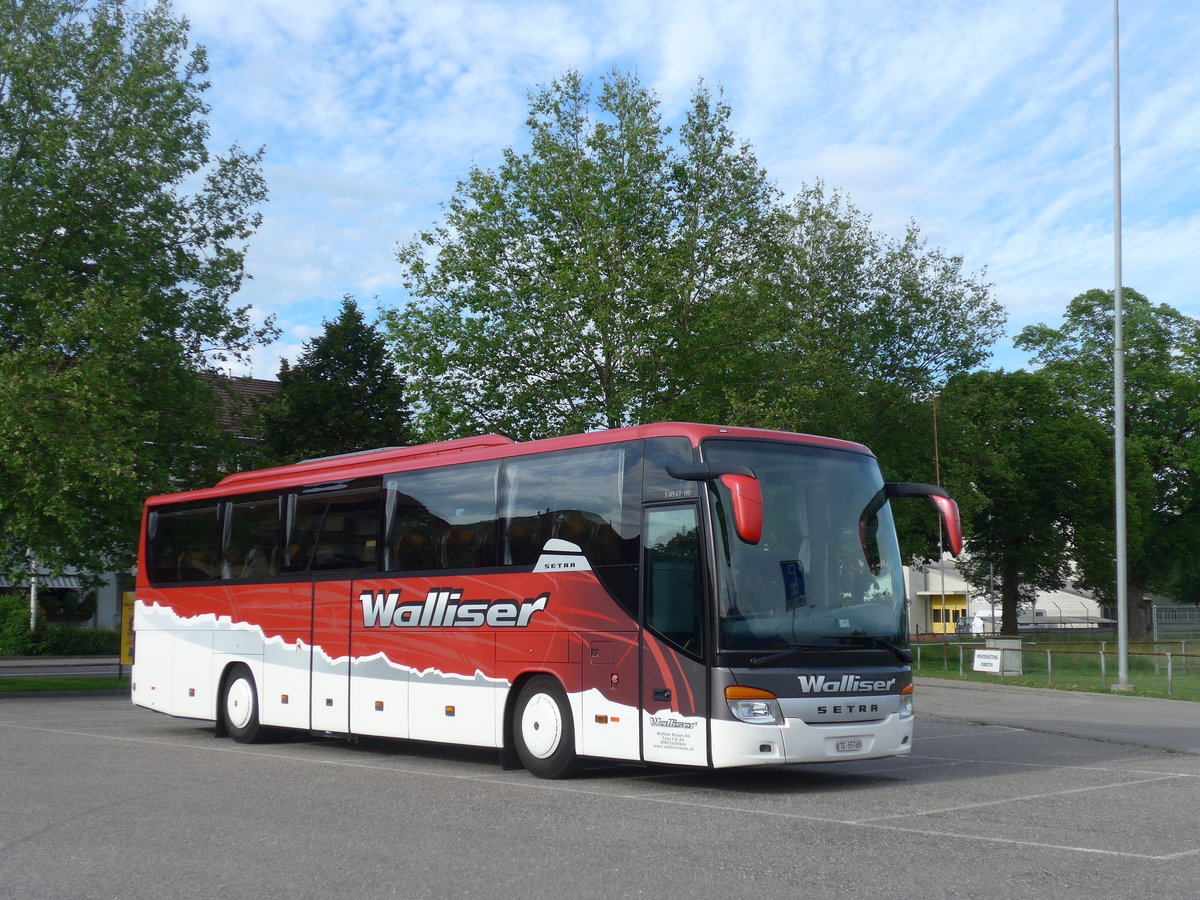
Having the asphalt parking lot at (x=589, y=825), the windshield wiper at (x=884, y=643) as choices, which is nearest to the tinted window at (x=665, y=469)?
the windshield wiper at (x=884, y=643)

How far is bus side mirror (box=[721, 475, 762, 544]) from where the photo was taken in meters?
9.97

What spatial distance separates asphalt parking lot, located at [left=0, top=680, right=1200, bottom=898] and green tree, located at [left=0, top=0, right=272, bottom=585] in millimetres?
10283

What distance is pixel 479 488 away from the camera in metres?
13.9

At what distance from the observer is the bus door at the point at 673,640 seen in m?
11.3

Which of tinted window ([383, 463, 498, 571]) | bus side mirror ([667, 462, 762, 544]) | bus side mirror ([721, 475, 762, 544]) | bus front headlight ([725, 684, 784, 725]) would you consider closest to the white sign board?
tinted window ([383, 463, 498, 571])

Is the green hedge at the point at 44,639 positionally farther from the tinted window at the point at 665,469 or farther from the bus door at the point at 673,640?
the bus door at the point at 673,640

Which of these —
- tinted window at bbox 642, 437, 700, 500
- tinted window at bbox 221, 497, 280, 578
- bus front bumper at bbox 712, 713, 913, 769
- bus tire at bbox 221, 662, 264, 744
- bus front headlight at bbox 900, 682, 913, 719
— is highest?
tinted window at bbox 642, 437, 700, 500

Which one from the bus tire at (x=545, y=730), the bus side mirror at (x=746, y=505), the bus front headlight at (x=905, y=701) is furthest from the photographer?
the bus tire at (x=545, y=730)

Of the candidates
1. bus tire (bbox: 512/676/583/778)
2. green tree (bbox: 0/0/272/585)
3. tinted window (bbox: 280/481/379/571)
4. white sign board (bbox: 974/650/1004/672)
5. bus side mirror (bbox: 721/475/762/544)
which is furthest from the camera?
white sign board (bbox: 974/650/1004/672)

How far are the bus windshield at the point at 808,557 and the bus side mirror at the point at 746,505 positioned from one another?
1.24 metres

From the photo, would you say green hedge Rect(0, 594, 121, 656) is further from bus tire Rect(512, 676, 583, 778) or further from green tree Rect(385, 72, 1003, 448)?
bus tire Rect(512, 676, 583, 778)

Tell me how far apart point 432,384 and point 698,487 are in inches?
1018

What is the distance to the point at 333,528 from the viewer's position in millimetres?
15961

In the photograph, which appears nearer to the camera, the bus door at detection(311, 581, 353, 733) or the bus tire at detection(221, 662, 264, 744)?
the bus door at detection(311, 581, 353, 733)
